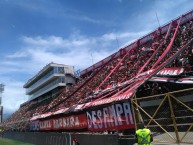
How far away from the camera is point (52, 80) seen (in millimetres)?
51938

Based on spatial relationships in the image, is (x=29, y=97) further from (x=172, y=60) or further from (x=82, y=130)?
(x=172, y=60)

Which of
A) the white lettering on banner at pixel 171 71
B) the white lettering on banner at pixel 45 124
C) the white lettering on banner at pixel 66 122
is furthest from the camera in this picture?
the white lettering on banner at pixel 45 124

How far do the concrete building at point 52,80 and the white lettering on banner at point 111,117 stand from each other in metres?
28.7

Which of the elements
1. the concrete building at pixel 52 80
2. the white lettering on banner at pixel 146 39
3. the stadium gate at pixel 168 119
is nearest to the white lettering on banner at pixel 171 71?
the stadium gate at pixel 168 119

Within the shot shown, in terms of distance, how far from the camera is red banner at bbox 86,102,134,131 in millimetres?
14258

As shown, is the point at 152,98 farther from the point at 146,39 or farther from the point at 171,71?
the point at 146,39

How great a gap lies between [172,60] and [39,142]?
1713cm

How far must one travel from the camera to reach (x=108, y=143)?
46.7ft

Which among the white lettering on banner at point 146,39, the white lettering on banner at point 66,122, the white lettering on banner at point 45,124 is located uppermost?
the white lettering on banner at point 146,39

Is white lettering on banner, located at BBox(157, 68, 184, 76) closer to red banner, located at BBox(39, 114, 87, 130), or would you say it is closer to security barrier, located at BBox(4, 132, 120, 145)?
security barrier, located at BBox(4, 132, 120, 145)

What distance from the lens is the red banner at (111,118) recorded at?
14258 millimetres

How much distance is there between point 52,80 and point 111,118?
37.3 metres

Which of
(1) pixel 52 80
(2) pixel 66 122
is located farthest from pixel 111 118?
(1) pixel 52 80

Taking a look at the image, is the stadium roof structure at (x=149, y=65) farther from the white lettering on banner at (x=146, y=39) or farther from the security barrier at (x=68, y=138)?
the security barrier at (x=68, y=138)
